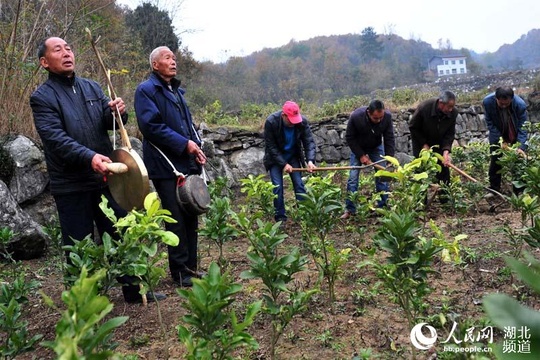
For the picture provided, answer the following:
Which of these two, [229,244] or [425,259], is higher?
[425,259]

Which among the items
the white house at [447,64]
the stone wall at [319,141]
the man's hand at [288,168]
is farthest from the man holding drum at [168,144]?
the white house at [447,64]

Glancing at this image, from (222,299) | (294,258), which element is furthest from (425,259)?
(222,299)

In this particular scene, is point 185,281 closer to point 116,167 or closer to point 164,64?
point 116,167

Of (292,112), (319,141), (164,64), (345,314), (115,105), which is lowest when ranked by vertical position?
(345,314)

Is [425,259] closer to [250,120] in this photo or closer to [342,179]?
[342,179]

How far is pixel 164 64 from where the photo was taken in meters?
3.50

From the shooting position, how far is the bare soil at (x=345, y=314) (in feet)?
8.20

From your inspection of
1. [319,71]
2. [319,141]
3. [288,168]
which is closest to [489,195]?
[288,168]

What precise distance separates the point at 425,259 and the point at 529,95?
39.3 ft

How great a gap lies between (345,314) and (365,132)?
3.25 m

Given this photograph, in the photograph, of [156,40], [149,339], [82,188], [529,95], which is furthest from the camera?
[156,40]

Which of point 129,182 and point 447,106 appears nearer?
point 129,182

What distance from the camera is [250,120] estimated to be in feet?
35.3

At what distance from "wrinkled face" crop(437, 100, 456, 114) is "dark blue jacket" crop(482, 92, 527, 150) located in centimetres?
69
